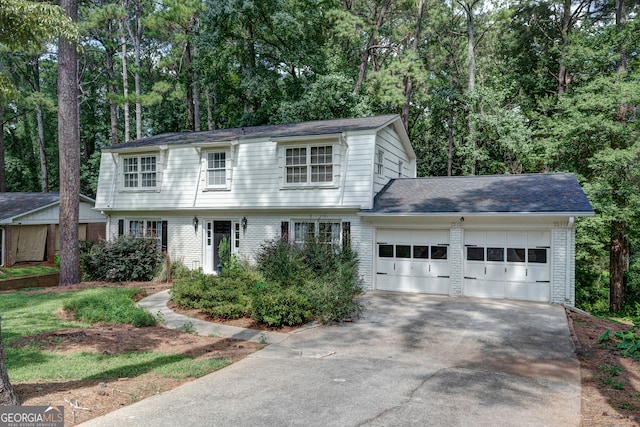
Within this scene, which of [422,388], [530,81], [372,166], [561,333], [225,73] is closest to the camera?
[422,388]

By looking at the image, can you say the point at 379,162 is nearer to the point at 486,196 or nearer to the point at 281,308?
the point at 486,196

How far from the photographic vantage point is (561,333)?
924cm

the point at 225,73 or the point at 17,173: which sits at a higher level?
the point at 225,73

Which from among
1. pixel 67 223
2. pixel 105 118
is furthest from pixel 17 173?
pixel 67 223

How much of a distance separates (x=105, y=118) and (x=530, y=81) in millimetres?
→ 33972

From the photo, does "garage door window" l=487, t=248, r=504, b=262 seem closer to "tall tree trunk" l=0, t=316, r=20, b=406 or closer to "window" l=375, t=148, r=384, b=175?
"window" l=375, t=148, r=384, b=175

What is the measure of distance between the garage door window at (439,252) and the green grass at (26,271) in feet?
58.1

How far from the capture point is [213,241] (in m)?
17.4

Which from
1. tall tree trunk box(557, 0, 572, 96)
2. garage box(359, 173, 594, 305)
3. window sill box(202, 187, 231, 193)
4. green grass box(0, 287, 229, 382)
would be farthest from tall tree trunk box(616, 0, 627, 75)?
green grass box(0, 287, 229, 382)

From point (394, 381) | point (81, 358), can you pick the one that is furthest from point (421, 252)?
point (81, 358)

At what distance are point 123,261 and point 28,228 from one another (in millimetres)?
10240

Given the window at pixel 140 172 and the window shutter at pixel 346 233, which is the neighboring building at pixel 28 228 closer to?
the window at pixel 140 172

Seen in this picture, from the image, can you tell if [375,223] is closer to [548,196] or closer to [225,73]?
[548,196]

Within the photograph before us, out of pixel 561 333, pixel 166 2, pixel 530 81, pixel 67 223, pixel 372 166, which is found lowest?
pixel 561 333
